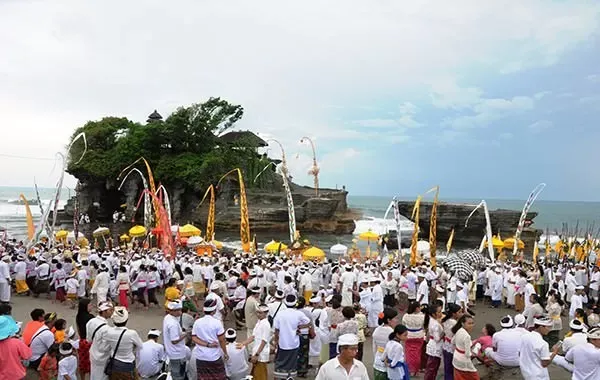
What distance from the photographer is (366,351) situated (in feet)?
33.3

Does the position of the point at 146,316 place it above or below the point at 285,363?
below

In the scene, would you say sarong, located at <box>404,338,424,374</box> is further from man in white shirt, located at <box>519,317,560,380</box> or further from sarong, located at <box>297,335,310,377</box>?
man in white shirt, located at <box>519,317,560,380</box>

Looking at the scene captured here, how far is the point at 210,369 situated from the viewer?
20.5 ft

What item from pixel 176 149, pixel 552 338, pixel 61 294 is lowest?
pixel 61 294

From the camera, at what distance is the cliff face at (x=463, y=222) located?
45594 mm

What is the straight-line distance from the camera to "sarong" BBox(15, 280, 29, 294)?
14367 millimetres

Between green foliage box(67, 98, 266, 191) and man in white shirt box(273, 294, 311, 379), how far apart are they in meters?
43.8

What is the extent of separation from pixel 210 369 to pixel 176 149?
51.0m

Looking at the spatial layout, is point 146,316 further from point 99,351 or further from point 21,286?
point 99,351

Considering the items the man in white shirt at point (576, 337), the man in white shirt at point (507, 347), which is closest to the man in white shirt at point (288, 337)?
the man in white shirt at point (507, 347)

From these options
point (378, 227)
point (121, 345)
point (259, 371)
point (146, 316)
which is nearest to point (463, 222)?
point (378, 227)

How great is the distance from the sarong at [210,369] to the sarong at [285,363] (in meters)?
0.88

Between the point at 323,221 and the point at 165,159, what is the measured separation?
62.0 ft

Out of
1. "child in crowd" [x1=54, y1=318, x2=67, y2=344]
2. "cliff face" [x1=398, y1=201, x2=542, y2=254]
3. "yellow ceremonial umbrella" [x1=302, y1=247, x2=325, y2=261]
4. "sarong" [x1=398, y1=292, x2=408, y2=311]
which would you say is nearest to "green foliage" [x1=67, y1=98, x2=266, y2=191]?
"cliff face" [x1=398, y1=201, x2=542, y2=254]
